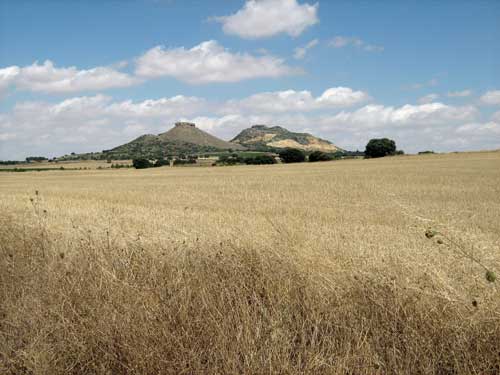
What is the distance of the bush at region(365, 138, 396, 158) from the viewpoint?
83.1m

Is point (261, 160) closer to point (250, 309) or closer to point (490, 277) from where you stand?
point (250, 309)

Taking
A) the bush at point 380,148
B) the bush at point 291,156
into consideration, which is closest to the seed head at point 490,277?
the bush at point 291,156

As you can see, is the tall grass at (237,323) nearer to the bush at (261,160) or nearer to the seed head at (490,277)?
the seed head at (490,277)

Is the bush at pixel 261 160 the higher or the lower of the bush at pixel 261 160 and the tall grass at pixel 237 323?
the higher

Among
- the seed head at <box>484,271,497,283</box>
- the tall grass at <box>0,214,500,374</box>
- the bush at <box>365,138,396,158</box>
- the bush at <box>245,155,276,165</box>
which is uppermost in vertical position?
the bush at <box>365,138,396,158</box>

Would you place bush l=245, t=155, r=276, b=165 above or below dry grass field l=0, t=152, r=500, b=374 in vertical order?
above

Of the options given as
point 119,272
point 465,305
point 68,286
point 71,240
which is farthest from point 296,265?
point 71,240

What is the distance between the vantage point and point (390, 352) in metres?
3.50

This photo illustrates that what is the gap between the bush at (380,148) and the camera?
83.1 meters

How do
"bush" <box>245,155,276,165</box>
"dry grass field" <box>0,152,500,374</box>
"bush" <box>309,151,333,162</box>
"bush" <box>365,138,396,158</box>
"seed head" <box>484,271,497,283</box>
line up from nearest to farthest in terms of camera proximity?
"seed head" <box>484,271,497,283</box> → "dry grass field" <box>0,152,500,374</box> → "bush" <box>245,155,276,165</box> → "bush" <box>309,151,333,162</box> → "bush" <box>365,138,396,158</box>

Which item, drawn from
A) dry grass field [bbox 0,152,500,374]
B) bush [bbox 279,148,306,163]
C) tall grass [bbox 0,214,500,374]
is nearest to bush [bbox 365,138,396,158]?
bush [bbox 279,148,306,163]

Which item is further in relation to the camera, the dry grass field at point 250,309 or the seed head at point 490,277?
the dry grass field at point 250,309

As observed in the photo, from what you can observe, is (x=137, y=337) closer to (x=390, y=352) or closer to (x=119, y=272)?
(x=119, y=272)

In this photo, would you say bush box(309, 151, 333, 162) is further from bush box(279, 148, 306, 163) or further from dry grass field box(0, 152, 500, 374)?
dry grass field box(0, 152, 500, 374)
